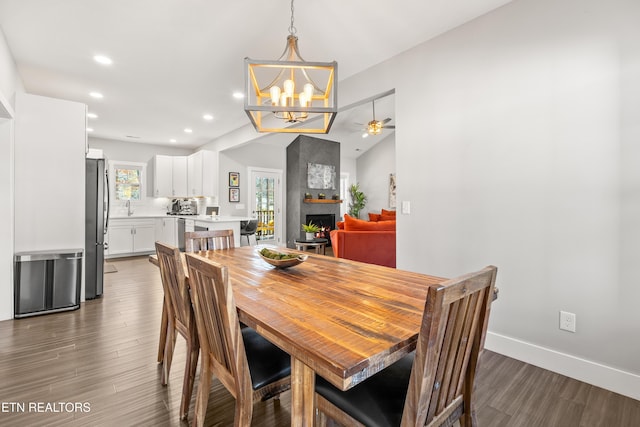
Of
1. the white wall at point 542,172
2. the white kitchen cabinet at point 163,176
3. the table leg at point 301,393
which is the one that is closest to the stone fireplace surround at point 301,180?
the white kitchen cabinet at point 163,176

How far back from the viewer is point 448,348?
935mm

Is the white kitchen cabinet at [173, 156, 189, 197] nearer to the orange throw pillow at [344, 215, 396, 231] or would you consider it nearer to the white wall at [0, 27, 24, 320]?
the white wall at [0, 27, 24, 320]

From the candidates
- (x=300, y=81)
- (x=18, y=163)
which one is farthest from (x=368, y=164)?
(x=18, y=163)

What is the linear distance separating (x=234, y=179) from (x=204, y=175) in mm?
661

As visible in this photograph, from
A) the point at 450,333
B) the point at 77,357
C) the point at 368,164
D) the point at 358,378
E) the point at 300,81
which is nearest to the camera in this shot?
the point at 358,378

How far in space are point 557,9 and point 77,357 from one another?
426 cm

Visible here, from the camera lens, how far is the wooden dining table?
834 mm

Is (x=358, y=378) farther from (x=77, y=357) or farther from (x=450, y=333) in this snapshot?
(x=77, y=357)

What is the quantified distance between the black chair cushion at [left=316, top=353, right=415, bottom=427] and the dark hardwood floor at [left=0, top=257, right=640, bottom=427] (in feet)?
2.34

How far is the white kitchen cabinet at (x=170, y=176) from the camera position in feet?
23.0

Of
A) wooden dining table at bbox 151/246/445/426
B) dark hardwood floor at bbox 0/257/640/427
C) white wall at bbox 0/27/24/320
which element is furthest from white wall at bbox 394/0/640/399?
white wall at bbox 0/27/24/320

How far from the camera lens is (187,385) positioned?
5.10 feet

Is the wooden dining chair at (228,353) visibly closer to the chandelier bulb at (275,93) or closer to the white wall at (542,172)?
the chandelier bulb at (275,93)

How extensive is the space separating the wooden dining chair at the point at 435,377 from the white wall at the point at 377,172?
310 inches
